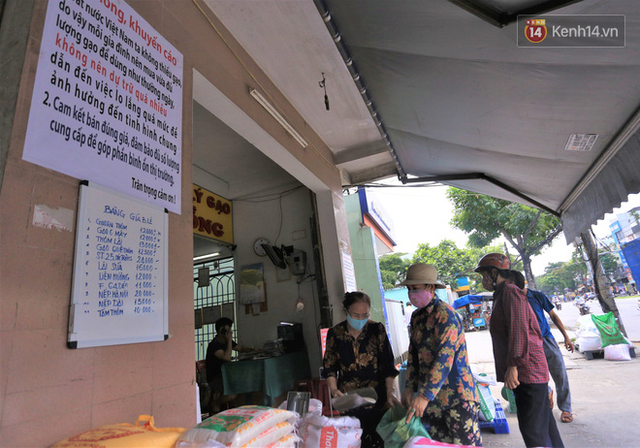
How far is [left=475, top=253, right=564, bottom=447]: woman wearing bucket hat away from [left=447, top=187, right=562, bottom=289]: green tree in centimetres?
1155

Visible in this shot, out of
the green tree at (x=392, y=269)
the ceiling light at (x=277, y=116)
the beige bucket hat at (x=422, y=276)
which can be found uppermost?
the green tree at (x=392, y=269)

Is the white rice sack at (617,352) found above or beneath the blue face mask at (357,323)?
beneath

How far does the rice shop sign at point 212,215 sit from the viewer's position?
5.02 m

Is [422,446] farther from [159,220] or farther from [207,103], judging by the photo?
[207,103]

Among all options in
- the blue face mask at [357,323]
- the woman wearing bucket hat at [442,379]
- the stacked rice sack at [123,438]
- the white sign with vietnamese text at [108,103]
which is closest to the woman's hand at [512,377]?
the woman wearing bucket hat at [442,379]

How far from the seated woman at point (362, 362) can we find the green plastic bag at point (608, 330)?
637 centimetres

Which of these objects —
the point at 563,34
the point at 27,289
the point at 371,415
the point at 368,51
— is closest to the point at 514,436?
the point at 371,415

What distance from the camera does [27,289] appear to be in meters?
1.25

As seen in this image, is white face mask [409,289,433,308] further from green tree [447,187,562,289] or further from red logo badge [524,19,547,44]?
green tree [447,187,562,289]

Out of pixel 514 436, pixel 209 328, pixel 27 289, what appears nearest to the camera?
pixel 27 289

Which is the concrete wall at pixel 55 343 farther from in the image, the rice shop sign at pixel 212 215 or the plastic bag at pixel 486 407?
the plastic bag at pixel 486 407

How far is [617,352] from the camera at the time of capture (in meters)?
6.45

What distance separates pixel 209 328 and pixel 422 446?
5505 millimetres

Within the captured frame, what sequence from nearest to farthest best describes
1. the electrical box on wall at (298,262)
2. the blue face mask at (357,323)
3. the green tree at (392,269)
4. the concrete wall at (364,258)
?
the blue face mask at (357,323) → the electrical box on wall at (298,262) → the concrete wall at (364,258) → the green tree at (392,269)
